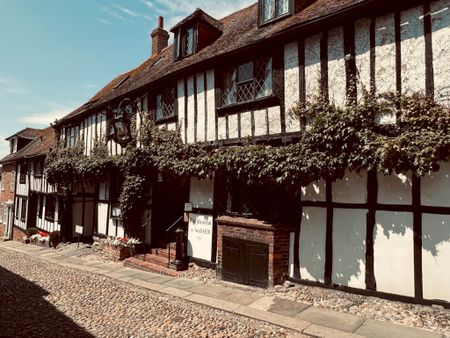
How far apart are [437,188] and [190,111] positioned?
6.78 meters

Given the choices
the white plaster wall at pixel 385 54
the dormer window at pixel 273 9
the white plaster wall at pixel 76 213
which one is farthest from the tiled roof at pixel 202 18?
the white plaster wall at pixel 76 213

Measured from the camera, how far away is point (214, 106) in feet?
28.9

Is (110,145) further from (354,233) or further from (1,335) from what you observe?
(354,233)

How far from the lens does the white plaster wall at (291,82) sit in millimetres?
7148

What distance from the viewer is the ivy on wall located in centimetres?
515

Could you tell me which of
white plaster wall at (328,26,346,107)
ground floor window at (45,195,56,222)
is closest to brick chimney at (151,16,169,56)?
ground floor window at (45,195,56,222)

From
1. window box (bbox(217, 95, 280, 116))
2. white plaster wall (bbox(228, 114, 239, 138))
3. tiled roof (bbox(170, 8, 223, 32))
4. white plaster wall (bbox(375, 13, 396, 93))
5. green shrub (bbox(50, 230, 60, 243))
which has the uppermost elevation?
tiled roof (bbox(170, 8, 223, 32))

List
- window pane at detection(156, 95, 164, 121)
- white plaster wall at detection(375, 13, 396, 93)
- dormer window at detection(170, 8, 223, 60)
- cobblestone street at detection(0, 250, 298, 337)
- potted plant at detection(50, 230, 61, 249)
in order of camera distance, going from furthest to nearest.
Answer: potted plant at detection(50, 230, 61, 249)
window pane at detection(156, 95, 164, 121)
dormer window at detection(170, 8, 223, 60)
white plaster wall at detection(375, 13, 396, 93)
cobblestone street at detection(0, 250, 298, 337)

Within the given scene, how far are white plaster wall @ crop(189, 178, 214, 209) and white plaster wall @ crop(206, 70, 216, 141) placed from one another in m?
1.38

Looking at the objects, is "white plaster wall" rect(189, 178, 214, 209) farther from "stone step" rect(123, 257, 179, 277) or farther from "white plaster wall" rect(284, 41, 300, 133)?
"white plaster wall" rect(284, 41, 300, 133)

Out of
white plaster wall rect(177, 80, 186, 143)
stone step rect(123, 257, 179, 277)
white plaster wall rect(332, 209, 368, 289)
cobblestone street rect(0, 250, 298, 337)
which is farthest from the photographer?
white plaster wall rect(177, 80, 186, 143)

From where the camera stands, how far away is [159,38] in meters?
17.6

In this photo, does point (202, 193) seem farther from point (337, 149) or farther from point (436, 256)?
point (436, 256)

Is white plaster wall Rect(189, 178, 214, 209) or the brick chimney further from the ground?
the brick chimney
